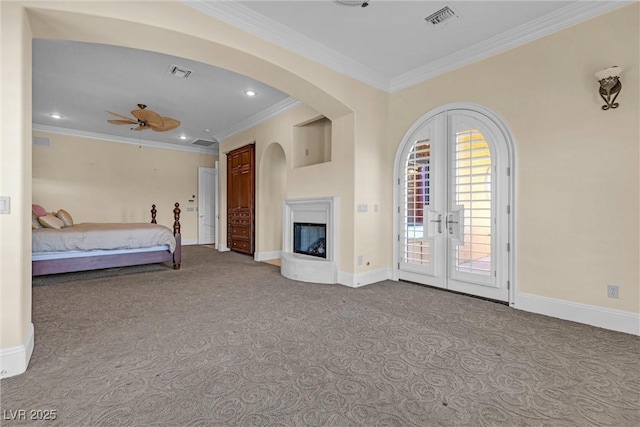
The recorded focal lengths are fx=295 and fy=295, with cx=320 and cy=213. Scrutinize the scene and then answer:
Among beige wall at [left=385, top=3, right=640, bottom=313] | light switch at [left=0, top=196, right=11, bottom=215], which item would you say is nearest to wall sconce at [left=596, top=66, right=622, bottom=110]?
beige wall at [left=385, top=3, right=640, bottom=313]

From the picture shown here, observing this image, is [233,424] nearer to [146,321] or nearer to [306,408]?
[306,408]

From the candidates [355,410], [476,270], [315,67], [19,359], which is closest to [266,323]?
[355,410]

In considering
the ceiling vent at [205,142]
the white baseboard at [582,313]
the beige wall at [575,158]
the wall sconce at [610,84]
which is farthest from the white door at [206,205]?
the wall sconce at [610,84]

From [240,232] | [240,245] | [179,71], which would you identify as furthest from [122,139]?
[179,71]

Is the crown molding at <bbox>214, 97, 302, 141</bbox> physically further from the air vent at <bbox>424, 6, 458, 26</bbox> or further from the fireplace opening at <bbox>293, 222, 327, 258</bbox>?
the air vent at <bbox>424, 6, 458, 26</bbox>

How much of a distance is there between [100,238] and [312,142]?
387cm

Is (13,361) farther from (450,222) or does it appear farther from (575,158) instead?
(575,158)

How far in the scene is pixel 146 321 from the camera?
9.35 ft

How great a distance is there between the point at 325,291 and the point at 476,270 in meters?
1.92

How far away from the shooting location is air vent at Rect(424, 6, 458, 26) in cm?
295

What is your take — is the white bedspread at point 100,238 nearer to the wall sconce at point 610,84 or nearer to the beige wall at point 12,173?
the beige wall at point 12,173

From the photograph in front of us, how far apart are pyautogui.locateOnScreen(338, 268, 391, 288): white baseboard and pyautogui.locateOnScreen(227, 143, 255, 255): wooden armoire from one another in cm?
309

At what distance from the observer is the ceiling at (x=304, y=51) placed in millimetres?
2914

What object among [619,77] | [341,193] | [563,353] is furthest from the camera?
[341,193]
